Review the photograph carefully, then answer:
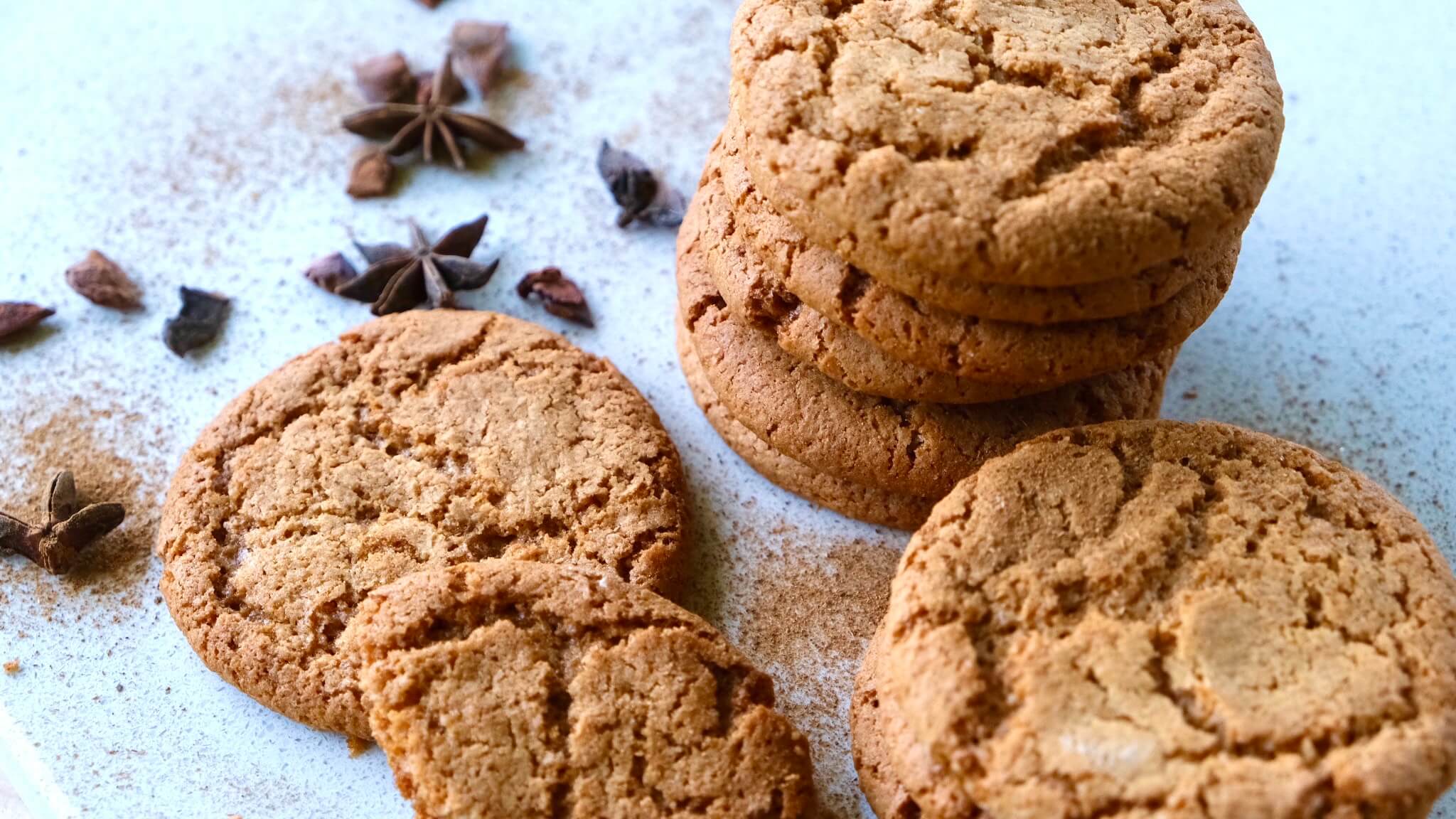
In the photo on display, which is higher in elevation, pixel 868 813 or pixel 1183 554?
pixel 1183 554

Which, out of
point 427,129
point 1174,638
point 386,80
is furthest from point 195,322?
point 1174,638

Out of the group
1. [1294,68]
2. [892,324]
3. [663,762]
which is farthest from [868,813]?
[1294,68]

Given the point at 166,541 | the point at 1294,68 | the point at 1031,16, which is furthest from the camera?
the point at 1294,68

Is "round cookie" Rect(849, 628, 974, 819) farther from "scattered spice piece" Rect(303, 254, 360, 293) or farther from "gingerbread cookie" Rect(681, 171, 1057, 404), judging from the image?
"scattered spice piece" Rect(303, 254, 360, 293)

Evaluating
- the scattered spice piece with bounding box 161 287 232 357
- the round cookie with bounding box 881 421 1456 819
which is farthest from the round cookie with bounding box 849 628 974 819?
the scattered spice piece with bounding box 161 287 232 357

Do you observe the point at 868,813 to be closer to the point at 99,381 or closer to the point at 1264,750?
the point at 1264,750

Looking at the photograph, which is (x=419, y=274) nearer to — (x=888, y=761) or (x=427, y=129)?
(x=427, y=129)
